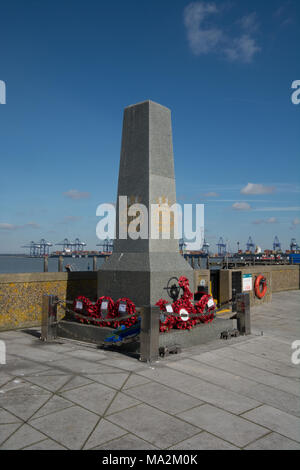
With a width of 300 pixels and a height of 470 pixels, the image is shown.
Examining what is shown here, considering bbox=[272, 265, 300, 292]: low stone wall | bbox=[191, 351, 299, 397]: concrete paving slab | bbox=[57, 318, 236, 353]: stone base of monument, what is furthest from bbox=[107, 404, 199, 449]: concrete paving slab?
bbox=[272, 265, 300, 292]: low stone wall

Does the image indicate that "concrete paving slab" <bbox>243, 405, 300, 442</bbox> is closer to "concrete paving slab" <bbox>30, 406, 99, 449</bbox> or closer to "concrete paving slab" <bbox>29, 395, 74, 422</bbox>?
"concrete paving slab" <bbox>30, 406, 99, 449</bbox>

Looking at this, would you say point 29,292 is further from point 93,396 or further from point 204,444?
point 204,444

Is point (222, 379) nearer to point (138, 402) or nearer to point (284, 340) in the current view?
point (138, 402)

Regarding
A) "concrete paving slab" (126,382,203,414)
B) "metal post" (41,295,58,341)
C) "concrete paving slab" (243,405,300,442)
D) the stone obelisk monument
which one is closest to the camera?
"concrete paving slab" (243,405,300,442)

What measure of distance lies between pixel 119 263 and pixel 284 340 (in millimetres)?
4975

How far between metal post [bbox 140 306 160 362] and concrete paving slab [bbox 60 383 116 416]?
1641mm

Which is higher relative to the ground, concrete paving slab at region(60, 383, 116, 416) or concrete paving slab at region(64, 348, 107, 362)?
concrete paving slab at region(60, 383, 116, 416)

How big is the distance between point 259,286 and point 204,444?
43.7 ft

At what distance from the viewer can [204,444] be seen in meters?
4.29

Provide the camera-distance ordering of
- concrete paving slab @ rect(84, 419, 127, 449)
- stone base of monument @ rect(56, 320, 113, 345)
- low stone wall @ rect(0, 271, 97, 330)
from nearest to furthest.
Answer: concrete paving slab @ rect(84, 419, 127, 449), stone base of monument @ rect(56, 320, 113, 345), low stone wall @ rect(0, 271, 97, 330)

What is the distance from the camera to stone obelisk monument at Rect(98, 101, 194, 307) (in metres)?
9.68

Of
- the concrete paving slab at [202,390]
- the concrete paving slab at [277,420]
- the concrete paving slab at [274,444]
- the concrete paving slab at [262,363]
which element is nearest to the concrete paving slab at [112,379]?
the concrete paving slab at [202,390]

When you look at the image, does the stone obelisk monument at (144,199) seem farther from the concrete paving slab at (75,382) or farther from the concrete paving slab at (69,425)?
the concrete paving slab at (69,425)
